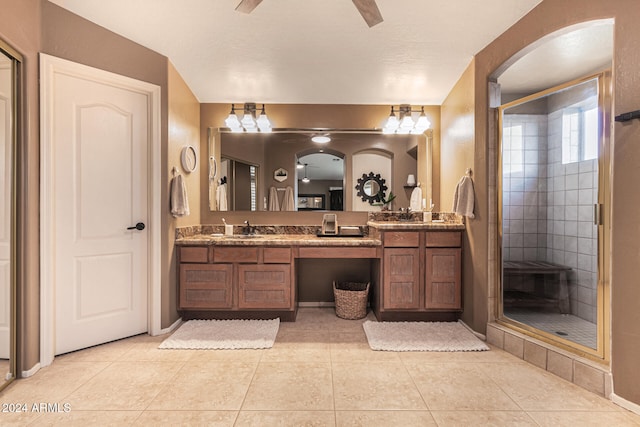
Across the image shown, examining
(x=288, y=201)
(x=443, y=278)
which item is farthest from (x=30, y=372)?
(x=443, y=278)

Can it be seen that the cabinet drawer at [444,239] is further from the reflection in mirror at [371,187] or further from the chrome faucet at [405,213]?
the reflection in mirror at [371,187]

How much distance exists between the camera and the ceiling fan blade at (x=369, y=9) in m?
1.59

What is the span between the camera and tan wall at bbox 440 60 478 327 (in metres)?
2.65

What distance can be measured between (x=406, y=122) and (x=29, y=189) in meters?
3.34

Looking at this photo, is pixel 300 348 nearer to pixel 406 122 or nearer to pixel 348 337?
pixel 348 337

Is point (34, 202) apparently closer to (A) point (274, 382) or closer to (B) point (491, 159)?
(A) point (274, 382)

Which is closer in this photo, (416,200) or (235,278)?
(235,278)

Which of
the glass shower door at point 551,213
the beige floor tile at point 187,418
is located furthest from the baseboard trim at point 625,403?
the beige floor tile at point 187,418

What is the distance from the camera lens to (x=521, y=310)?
8.21 feet

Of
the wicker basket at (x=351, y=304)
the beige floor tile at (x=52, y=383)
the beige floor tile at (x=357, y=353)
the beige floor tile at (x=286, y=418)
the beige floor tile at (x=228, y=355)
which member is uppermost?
the wicker basket at (x=351, y=304)

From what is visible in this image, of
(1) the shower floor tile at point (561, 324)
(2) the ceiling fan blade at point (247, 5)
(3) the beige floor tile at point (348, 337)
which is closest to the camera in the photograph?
(2) the ceiling fan blade at point (247, 5)

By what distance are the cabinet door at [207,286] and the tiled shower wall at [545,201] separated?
2.46 meters

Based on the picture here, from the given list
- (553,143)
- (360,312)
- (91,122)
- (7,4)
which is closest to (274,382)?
(360,312)

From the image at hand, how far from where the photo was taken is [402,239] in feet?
9.25
